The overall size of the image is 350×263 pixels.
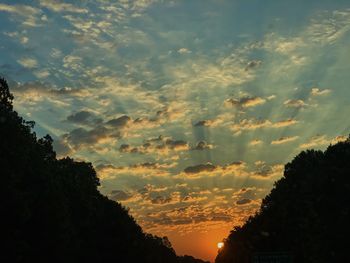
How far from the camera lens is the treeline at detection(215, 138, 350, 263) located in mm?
61188

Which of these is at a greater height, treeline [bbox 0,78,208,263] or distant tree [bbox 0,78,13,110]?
distant tree [bbox 0,78,13,110]

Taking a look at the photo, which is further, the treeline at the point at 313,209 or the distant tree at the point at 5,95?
the treeline at the point at 313,209

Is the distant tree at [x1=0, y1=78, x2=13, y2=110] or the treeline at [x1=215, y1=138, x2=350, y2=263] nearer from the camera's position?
the distant tree at [x1=0, y1=78, x2=13, y2=110]

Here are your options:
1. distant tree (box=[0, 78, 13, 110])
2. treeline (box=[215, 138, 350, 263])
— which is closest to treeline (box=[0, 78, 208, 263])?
distant tree (box=[0, 78, 13, 110])

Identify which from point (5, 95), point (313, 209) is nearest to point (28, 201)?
point (5, 95)

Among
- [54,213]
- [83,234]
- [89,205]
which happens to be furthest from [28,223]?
[83,234]

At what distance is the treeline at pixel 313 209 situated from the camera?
201ft

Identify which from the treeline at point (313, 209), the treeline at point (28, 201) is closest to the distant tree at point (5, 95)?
the treeline at point (28, 201)

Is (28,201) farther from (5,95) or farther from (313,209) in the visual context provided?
(313,209)

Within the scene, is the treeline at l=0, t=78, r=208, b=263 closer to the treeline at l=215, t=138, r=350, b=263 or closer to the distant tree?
the distant tree

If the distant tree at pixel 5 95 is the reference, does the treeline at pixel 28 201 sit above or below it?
below

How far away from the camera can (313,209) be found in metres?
66.3

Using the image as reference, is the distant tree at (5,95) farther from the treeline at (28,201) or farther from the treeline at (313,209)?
the treeline at (313,209)

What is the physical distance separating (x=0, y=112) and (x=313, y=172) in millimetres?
41929
